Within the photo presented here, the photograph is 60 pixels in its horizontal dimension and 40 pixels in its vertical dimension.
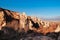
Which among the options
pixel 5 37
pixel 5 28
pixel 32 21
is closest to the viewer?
pixel 5 37

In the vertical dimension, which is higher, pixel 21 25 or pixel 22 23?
pixel 22 23

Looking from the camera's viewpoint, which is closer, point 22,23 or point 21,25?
point 21,25

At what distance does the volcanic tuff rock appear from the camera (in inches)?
3644

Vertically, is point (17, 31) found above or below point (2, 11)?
below

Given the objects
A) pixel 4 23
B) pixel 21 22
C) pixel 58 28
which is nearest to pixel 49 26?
pixel 58 28

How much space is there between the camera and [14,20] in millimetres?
97125

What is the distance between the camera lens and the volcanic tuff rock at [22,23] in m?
92.6

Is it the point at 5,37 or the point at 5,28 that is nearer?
the point at 5,37

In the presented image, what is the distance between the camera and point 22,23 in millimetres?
95562

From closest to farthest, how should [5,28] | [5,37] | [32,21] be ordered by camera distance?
[5,37]
[5,28]
[32,21]

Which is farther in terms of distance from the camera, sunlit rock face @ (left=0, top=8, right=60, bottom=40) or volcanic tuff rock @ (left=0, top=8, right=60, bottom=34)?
volcanic tuff rock @ (left=0, top=8, right=60, bottom=34)

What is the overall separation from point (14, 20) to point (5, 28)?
1105 cm

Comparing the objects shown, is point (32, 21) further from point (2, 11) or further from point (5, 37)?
point (5, 37)

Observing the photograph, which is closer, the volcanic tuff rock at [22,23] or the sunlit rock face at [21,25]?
the sunlit rock face at [21,25]
